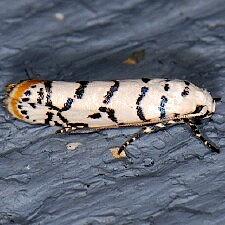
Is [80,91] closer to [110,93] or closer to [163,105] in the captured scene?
[110,93]

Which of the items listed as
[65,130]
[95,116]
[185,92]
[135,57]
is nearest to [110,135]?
[95,116]

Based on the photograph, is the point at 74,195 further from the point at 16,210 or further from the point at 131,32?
the point at 131,32

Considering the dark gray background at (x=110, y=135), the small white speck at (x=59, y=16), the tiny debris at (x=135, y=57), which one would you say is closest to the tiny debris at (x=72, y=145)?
the dark gray background at (x=110, y=135)

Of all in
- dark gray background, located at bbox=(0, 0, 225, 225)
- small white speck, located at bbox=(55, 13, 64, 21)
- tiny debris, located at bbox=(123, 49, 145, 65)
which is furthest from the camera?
small white speck, located at bbox=(55, 13, 64, 21)

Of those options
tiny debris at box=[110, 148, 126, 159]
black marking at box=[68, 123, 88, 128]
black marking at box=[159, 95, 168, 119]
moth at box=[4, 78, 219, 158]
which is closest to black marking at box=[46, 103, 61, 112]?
moth at box=[4, 78, 219, 158]

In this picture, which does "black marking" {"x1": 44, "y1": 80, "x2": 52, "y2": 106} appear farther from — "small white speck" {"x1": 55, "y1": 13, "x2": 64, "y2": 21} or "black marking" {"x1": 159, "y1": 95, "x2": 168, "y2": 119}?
"small white speck" {"x1": 55, "y1": 13, "x2": 64, "y2": 21}

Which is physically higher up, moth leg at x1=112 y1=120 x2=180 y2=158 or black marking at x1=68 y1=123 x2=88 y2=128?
black marking at x1=68 y1=123 x2=88 y2=128
